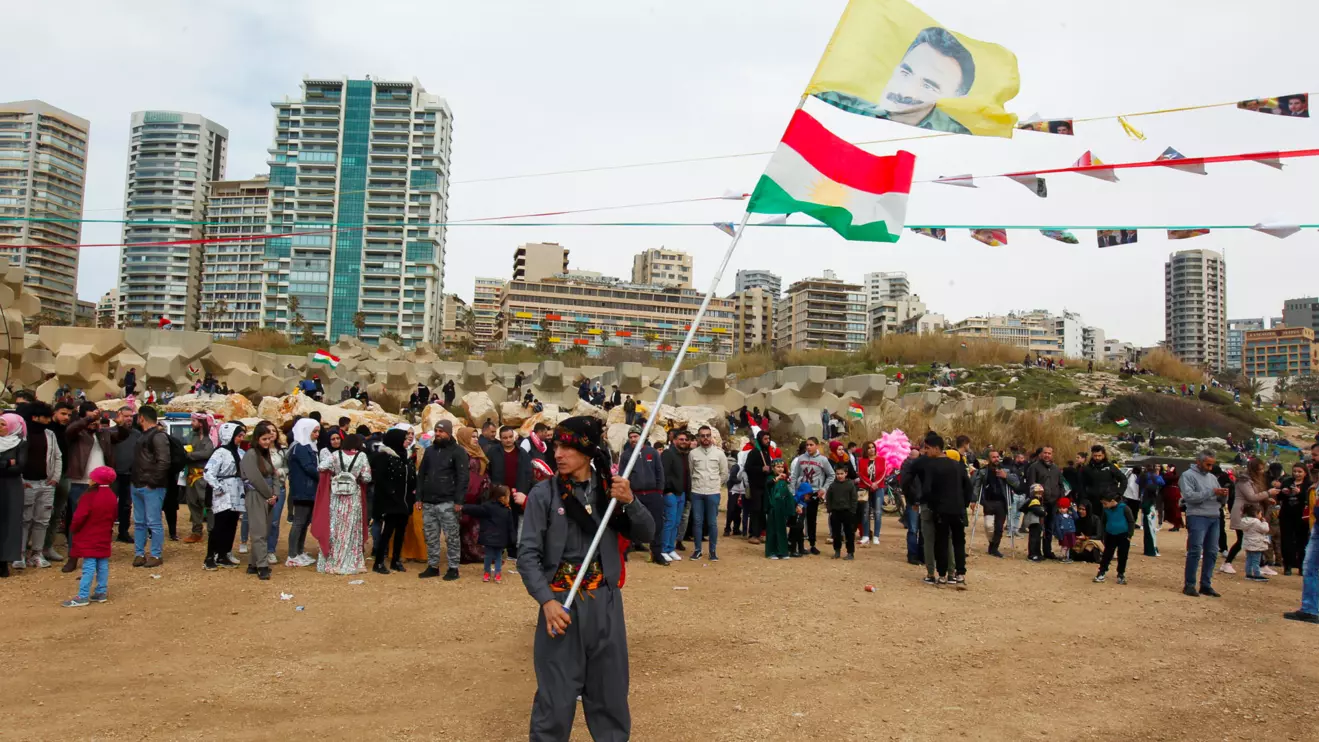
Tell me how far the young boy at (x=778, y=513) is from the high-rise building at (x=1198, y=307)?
598 feet

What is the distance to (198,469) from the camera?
10.3 m

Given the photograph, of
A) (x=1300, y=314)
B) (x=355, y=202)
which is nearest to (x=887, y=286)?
(x=1300, y=314)

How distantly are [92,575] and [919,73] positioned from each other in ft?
25.7

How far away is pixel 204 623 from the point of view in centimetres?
Result: 671

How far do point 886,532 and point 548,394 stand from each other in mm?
24899

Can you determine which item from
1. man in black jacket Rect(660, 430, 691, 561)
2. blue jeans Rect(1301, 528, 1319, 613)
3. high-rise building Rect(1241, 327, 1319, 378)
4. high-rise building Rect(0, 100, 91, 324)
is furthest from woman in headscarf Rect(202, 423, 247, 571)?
high-rise building Rect(1241, 327, 1319, 378)

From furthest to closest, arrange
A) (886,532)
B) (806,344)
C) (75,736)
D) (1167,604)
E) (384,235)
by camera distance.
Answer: (806,344) < (384,235) < (886,532) < (1167,604) < (75,736)

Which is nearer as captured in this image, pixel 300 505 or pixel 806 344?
pixel 300 505

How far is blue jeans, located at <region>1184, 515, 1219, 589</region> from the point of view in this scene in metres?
8.89

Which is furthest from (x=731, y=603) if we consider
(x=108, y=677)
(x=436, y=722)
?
(x=108, y=677)

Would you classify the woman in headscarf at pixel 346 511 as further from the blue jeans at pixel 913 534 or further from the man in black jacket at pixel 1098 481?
the man in black jacket at pixel 1098 481

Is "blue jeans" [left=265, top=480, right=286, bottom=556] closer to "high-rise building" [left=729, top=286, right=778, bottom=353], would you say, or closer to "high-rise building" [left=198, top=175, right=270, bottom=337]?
"high-rise building" [left=198, top=175, right=270, bottom=337]

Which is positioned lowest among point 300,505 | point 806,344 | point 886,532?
point 886,532

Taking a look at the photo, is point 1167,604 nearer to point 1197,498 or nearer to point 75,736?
point 1197,498
